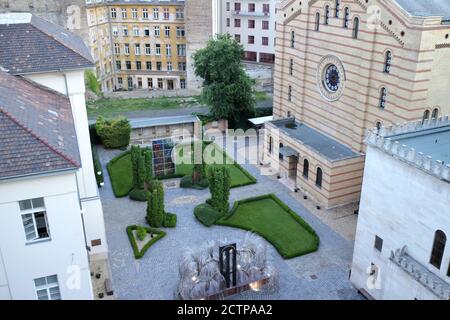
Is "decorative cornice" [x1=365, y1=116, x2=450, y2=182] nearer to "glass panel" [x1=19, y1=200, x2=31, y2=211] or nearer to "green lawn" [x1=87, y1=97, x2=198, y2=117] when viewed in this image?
"glass panel" [x1=19, y1=200, x2=31, y2=211]

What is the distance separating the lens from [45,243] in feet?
59.2

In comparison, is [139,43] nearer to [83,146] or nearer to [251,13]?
[251,13]

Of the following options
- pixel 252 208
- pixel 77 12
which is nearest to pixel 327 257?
pixel 252 208

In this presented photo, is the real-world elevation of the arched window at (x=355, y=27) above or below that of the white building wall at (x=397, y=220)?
above

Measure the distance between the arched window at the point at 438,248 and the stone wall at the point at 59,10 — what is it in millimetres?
53527

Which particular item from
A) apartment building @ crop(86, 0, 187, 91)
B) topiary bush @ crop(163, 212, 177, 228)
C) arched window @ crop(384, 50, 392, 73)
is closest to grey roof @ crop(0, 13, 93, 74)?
topiary bush @ crop(163, 212, 177, 228)

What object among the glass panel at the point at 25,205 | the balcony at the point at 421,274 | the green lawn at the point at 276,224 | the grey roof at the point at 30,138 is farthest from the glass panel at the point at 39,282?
the balcony at the point at 421,274

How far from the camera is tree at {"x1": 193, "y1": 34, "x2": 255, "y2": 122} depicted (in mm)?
48531

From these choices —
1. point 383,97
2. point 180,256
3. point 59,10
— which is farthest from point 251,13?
point 180,256

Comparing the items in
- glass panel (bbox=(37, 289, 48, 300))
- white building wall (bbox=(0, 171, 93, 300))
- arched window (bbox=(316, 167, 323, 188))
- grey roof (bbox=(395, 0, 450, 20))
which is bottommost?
arched window (bbox=(316, 167, 323, 188))

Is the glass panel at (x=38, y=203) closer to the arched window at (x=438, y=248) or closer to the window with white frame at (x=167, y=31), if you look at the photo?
the arched window at (x=438, y=248)

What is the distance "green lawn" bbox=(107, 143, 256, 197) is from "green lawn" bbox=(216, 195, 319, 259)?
12.7 ft

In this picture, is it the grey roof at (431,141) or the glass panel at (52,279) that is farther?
the grey roof at (431,141)

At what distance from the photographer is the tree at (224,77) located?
159 feet
